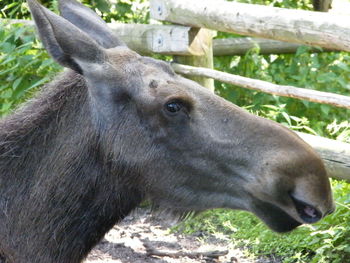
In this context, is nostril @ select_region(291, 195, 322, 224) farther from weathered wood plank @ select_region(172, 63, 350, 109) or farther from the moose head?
weathered wood plank @ select_region(172, 63, 350, 109)

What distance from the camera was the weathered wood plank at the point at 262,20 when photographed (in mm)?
5758

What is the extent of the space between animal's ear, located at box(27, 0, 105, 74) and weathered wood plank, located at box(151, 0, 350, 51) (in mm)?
2330

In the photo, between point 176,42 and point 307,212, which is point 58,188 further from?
point 176,42

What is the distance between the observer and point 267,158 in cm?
373

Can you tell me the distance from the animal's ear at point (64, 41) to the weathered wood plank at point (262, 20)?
2330 mm

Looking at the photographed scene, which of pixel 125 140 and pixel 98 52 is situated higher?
pixel 98 52

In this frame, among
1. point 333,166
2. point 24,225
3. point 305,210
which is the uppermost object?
point 305,210

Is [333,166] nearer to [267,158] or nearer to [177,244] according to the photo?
[177,244]

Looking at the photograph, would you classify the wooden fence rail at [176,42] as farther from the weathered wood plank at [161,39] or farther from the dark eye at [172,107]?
the dark eye at [172,107]

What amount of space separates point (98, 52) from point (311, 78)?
457 cm

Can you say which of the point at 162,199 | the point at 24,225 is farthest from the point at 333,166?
the point at 24,225

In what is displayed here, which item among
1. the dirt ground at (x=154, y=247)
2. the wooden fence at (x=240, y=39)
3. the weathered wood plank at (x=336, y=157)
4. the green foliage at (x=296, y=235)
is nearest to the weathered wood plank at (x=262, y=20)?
the wooden fence at (x=240, y=39)

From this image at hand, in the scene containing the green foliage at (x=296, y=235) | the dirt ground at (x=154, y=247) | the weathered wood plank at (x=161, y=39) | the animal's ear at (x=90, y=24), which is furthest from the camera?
the weathered wood plank at (x=161, y=39)

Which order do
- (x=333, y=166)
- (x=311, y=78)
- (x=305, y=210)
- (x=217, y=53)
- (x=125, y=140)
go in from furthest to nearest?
(x=217, y=53) → (x=311, y=78) → (x=333, y=166) → (x=125, y=140) → (x=305, y=210)
